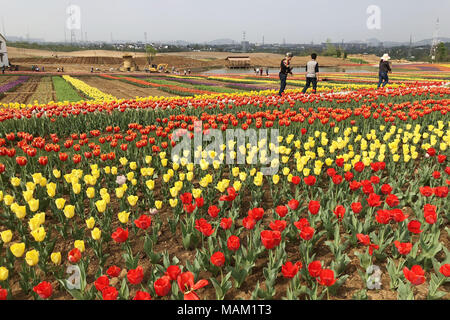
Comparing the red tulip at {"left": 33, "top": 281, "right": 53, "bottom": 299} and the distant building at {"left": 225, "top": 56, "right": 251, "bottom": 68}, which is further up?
the distant building at {"left": 225, "top": 56, "right": 251, "bottom": 68}

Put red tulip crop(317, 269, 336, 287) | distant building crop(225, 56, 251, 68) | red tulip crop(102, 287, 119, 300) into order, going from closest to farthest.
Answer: red tulip crop(102, 287, 119, 300) → red tulip crop(317, 269, 336, 287) → distant building crop(225, 56, 251, 68)

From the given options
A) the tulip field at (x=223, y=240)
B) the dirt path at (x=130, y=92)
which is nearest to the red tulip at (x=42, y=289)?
the tulip field at (x=223, y=240)

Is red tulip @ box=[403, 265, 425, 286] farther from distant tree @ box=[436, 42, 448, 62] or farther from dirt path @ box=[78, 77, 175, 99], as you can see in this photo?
distant tree @ box=[436, 42, 448, 62]

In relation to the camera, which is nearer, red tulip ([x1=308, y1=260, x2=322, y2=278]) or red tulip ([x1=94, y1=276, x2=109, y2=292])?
red tulip ([x1=94, y1=276, x2=109, y2=292])

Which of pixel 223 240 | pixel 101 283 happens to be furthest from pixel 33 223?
pixel 223 240

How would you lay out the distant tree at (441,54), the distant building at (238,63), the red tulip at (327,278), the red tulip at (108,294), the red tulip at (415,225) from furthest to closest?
the distant tree at (441,54) < the distant building at (238,63) < the red tulip at (415,225) < the red tulip at (327,278) < the red tulip at (108,294)

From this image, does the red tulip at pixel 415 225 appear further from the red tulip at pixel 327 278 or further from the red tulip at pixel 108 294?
the red tulip at pixel 108 294

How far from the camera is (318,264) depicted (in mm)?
2570

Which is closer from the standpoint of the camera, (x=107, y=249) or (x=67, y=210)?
(x=67, y=210)

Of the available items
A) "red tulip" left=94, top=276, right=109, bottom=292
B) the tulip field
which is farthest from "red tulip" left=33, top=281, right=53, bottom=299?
"red tulip" left=94, top=276, right=109, bottom=292
